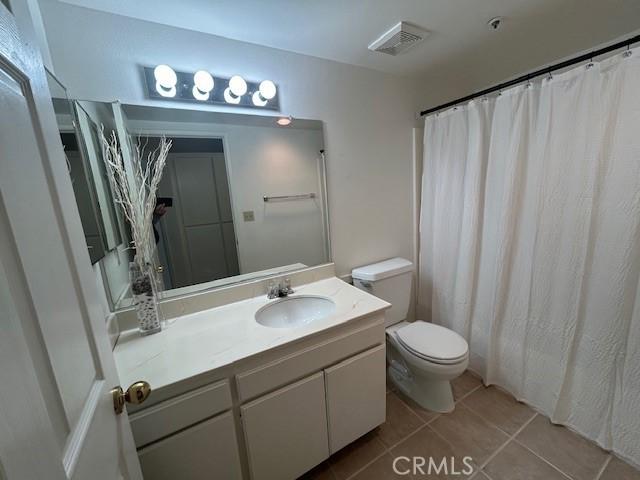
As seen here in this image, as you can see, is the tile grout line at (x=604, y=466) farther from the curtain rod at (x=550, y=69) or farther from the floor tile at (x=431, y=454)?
the curtain rod at (x=550, y=69)

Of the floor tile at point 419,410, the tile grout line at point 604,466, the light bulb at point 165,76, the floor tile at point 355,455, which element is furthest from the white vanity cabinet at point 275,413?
the light bulb at point 165,76

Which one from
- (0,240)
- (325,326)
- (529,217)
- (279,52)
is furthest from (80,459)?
(529,217)

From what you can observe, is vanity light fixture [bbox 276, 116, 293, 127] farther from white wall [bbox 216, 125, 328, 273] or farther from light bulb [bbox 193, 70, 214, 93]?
light bulb [bbox 193, 70, 214, 93]

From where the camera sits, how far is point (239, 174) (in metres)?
1.45

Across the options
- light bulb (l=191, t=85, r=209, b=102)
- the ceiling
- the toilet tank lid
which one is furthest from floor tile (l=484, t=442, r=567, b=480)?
light bulb (l=191, t=85, r=209, b=102)

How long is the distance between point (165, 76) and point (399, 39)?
119 cm

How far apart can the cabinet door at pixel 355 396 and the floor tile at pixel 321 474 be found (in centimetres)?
17

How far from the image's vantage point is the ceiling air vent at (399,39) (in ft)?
4.36

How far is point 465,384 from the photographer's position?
184 cm

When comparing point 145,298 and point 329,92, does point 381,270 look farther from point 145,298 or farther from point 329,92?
point 145,298

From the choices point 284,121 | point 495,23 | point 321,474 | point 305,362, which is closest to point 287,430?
Result: point 305,362

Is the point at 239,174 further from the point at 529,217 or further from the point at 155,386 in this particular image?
the point at 529,217

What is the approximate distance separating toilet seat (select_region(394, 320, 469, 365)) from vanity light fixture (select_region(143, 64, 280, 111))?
1609mm

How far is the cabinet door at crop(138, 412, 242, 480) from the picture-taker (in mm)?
899
